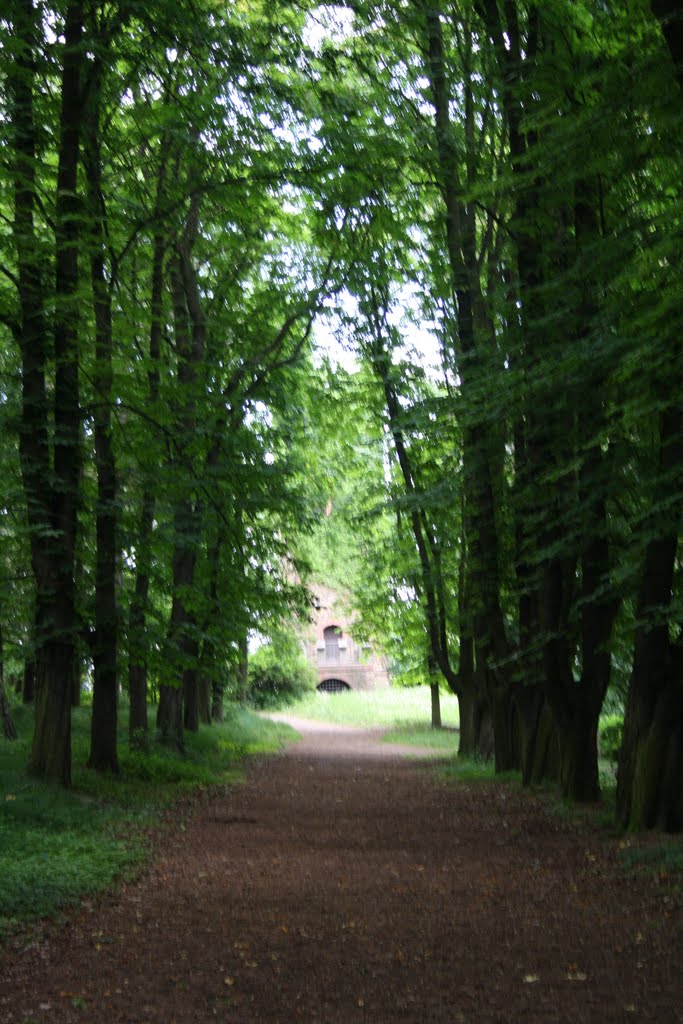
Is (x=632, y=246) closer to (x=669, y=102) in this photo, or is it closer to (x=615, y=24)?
(x=669, y=102)

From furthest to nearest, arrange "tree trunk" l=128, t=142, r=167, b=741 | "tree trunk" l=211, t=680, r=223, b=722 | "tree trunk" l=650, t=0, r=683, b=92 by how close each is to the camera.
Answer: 1. "tree trunk" l=211, t=680, r=223, b=722
2. "tree trunk" l=128, t=142, r=167, b=741
3. "tree trunk" l=650, t=0, r=683, b=92

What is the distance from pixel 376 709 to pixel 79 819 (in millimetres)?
41989

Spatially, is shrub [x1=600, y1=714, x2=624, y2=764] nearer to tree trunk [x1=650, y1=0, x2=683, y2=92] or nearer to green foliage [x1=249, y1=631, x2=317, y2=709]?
tree trunk [x1=650, y1=0, x2=683, y2=92]

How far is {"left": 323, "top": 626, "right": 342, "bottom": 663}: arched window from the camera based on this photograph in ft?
227

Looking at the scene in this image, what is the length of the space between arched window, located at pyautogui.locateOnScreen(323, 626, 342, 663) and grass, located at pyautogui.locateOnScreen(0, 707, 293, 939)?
157 ft

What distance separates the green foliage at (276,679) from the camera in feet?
160

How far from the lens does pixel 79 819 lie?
36.8 feet

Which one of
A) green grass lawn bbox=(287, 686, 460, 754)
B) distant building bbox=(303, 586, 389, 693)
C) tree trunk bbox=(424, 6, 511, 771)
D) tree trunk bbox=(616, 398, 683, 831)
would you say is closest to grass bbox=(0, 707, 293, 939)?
tree trunk bbox=(616, 398, 683, 831)

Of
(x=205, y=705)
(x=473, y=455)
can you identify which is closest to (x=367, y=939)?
(x=473, y=455)

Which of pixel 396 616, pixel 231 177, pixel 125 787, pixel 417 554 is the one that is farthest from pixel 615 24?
pixel 396 616

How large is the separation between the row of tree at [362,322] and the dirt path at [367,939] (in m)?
2.31

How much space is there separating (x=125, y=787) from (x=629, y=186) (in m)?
10.2

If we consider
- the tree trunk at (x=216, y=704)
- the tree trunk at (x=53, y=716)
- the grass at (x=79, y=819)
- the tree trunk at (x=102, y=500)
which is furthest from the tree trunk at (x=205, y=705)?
the tree trunk at (x=53, y=716)

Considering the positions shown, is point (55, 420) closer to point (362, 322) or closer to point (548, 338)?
point (548, 338)
